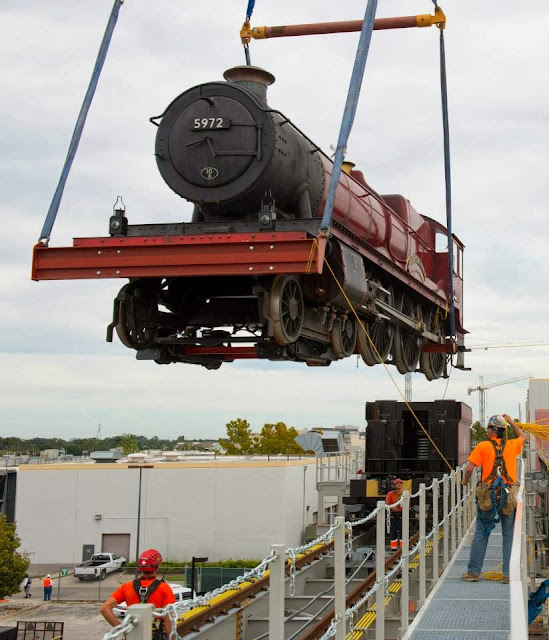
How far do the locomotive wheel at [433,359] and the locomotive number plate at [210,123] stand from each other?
6.85 meters

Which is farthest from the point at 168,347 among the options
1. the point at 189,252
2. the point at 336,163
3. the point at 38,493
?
the point at 38,493

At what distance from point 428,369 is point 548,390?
14.3 m

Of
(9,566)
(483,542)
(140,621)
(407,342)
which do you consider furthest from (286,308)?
(9,566)

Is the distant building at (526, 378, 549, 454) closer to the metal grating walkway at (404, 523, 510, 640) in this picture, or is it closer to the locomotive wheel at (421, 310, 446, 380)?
the locomotive wheel at (421, 310, 446, 380)

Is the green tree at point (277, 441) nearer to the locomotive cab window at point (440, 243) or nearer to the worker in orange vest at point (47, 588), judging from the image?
the worker in orange vest at point (47, 588)

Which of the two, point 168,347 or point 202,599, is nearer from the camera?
point 202,599

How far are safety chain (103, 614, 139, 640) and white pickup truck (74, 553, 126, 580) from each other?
32428mm

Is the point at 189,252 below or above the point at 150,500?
above

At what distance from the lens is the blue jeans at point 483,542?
8.02 metres

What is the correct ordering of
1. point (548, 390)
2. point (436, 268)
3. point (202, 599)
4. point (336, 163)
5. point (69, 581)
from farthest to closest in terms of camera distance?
point (69, 581) → point (548, 390) → point (436, 268) → point (336, 163) → point (202, 599)

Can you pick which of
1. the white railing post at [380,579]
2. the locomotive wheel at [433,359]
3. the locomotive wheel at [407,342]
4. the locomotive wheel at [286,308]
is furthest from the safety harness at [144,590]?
the locomotive wheel at [433,359]

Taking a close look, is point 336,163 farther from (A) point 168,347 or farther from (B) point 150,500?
(B) point 150,500

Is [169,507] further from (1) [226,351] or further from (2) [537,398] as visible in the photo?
(1) [226,351]

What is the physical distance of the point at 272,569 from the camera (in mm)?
4242
